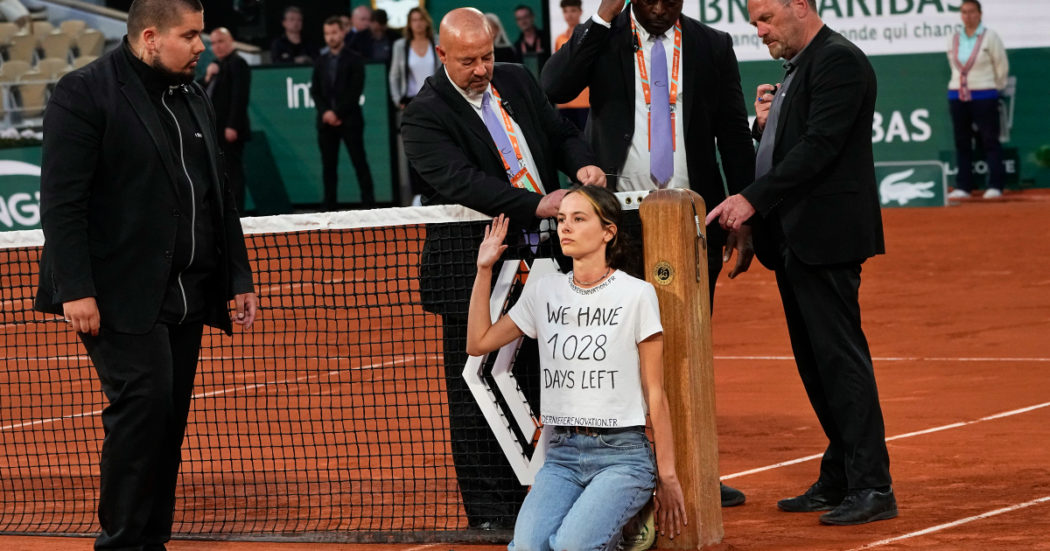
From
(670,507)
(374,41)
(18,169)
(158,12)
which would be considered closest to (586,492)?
(670,507)

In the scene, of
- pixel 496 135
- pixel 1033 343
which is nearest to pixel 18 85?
pixel 1033 343

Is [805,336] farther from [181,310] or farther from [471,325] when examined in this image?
[181,310]

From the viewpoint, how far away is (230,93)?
20266 mm

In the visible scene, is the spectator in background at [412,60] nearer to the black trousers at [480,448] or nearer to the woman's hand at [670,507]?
the black trousers at [480,448]

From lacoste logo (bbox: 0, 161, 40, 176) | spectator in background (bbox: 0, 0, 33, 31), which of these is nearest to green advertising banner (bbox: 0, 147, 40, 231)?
lacoste logo (bbox: 0, 161, 40, 176)

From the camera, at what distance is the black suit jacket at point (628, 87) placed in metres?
6.81

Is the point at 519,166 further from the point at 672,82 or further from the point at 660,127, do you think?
the point at 672,82

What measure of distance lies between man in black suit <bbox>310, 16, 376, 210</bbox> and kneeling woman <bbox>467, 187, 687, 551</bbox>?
14.8 metres

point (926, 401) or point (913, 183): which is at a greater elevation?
point (913, 183)

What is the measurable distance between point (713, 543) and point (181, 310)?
86.3 inches

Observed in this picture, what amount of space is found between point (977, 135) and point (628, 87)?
47.2 feet

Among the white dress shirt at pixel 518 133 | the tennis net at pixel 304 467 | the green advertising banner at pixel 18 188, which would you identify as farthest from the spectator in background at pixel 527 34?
the white dress shirt at pixel 518 133

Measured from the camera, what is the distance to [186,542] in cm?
671

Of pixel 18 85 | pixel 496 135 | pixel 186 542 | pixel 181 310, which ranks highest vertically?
pixel 18 85
